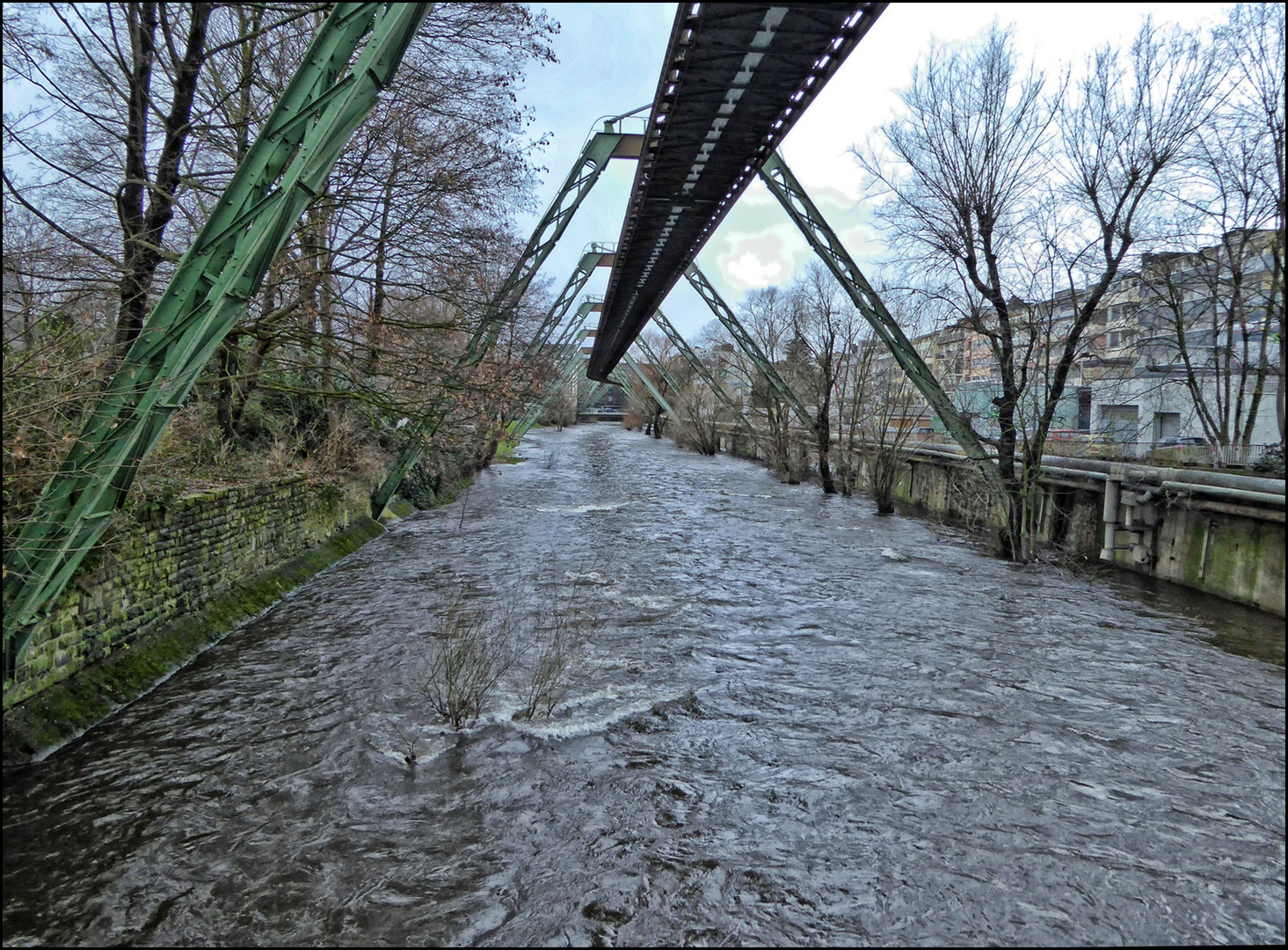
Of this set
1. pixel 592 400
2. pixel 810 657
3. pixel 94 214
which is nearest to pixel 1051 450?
pixel 810 657

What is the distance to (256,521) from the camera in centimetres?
1096

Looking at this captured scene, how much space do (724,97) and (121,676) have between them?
407 inches

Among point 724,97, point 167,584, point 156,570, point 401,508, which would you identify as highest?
point 724,97

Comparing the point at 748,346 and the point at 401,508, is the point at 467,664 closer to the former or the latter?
the point at 401,508

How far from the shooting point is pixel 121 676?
711cm

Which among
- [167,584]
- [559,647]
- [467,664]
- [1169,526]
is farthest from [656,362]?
[559,647]

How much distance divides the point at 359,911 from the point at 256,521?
7.93m

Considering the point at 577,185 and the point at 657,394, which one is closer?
the point at 577,185

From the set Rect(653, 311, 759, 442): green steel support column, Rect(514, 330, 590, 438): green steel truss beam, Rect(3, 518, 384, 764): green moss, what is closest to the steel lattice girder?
Rect(3, 518, 384, 764): green moss

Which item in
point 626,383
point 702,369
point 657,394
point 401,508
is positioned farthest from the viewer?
point 626,383

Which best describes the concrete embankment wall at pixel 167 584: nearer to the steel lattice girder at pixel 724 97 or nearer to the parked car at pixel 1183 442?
the steel lattice girder at pixel 724 97

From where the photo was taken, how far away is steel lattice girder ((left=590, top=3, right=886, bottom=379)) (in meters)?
9.06

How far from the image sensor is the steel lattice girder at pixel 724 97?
906cm

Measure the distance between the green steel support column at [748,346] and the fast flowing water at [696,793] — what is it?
61.8 ft
